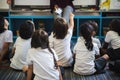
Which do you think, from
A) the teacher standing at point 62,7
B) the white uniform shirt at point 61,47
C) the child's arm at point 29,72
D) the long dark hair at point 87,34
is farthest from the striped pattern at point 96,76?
the teacher standing at point 62,7

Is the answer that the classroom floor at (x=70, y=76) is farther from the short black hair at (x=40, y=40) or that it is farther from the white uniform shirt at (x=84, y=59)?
the short black hair at (x=40, y=40)

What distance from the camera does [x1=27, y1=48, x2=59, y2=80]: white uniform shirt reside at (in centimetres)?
231

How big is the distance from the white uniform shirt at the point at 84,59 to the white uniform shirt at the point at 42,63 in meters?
0.66

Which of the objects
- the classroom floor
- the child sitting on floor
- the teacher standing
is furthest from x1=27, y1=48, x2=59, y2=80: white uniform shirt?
the teacher standing

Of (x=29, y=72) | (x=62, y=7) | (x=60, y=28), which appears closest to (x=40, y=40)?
(x=29, y=72)

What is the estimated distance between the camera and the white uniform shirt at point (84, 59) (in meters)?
2.92

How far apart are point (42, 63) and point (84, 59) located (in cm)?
75

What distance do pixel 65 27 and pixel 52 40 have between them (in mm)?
234

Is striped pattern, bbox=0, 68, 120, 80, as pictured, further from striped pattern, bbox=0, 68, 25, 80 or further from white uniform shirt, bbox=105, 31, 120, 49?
white uniform shirt, bbox=105, 31, 120, 49

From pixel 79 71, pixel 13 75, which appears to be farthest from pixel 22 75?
pixel 79 71

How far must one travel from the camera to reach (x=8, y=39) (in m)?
3.26

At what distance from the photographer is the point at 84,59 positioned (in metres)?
2.92

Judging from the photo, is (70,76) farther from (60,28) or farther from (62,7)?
(62,7)

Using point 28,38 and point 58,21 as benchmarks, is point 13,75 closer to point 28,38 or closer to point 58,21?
point 28,38
